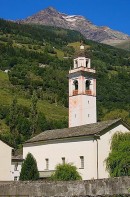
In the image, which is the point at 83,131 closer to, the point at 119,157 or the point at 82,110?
the point at 119,157

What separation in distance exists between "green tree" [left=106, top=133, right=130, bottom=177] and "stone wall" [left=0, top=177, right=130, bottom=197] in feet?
64.6

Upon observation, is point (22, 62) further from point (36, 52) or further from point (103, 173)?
point (103, 173)

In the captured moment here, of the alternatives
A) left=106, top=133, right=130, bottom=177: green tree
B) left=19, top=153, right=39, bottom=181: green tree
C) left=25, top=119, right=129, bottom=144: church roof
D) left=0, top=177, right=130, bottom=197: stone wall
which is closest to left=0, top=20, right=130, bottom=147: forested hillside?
left=25, top=119, right=129, bottom=144: church roof

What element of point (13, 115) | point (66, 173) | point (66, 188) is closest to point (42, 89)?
point (13, 115)

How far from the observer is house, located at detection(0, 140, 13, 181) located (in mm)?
47250

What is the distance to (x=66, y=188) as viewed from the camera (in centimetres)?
2361

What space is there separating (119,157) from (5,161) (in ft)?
39.8

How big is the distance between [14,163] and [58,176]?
Answer: 18112mm

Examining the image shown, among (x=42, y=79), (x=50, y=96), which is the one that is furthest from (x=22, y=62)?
(x=50, y=96)

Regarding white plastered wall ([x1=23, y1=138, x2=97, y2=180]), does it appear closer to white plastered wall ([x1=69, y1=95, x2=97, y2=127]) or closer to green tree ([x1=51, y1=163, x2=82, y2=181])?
green tree ([x1=51, y1=163, x2=82, y2=181])

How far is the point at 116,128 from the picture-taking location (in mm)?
48656

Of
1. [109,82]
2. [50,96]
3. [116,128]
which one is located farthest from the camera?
[109,82]

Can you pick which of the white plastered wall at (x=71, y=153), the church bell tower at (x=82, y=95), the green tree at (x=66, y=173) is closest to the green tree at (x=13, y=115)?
the church bell tower at (x=82, y=95)

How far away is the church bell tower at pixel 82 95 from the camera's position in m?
64.8
